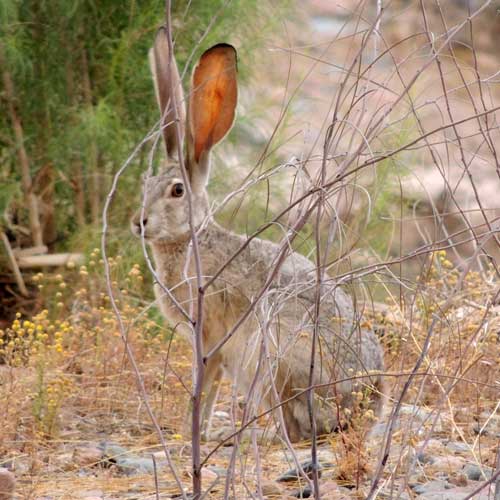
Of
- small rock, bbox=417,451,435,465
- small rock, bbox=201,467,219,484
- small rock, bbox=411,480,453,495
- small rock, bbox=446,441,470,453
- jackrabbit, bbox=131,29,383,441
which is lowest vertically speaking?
small rock, bbox=411,480,453,495

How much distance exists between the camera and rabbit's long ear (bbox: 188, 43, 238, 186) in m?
4.04

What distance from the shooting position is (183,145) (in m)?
4.89

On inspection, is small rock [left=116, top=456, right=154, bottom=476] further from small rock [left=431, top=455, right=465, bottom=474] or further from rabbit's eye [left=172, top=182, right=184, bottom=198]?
rabbit's eye [left=172, top=182, right=184, bottom=198]

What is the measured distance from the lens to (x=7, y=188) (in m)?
6.70

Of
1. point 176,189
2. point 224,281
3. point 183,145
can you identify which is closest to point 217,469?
point 224,281

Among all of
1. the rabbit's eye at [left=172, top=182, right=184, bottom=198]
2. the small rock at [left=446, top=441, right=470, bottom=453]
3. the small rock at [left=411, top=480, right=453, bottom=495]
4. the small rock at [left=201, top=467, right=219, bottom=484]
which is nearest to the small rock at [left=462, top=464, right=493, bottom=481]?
the small rock at [left=411, top=480, right=453, bottom=495]

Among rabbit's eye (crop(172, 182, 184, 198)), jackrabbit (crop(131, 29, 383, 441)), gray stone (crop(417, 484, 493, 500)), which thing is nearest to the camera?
gray stone (crop(417, 484, 493, 500))

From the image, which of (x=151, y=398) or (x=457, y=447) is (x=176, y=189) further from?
(x=457, y=447)

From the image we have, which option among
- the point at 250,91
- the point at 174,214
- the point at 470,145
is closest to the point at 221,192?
the point at 250,91

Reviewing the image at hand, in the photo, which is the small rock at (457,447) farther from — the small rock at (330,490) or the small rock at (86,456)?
the small rock at (86,456)

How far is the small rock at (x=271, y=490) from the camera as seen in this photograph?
3496mm

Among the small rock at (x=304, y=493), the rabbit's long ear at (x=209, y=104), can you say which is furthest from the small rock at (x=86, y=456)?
the rabbit's long ear at (x=209, y=104)

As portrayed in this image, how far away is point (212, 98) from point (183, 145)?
50 cm

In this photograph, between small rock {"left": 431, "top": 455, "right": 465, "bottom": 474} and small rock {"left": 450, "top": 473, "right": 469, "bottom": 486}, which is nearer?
small rock {"left": 450, "top": 473, "right": 469, "bottom": 486}
